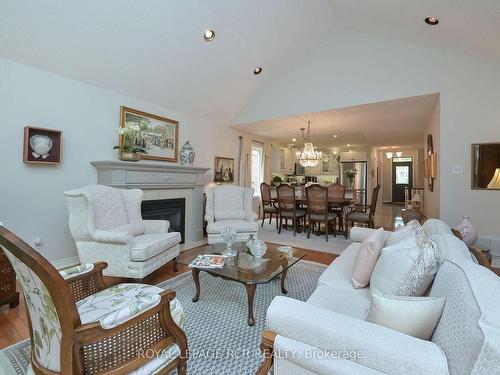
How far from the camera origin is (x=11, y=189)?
106 inches

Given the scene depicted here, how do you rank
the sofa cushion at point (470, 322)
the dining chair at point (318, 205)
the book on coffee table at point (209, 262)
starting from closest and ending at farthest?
the sofa cushion at point (470, 322) < the book on coffee table at point (209, 262) < the dining chair at point (318, 205)

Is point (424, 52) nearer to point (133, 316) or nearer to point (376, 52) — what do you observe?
point (376, 52)

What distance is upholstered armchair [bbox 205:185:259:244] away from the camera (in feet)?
12.6

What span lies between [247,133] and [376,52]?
11.0 ft

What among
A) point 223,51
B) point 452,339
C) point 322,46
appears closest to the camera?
point 452,339

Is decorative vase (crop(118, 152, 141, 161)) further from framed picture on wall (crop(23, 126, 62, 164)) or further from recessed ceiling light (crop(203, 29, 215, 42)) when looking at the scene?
recessed ceiling light (crop(203, 29, 215, 42))

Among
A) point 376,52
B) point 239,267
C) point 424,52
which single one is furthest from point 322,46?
point 239,267

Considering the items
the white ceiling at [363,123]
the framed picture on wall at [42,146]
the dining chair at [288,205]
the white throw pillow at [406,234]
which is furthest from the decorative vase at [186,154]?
the white throw pillow at [406,234]

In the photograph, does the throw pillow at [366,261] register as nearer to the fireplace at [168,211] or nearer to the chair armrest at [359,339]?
the chair armrest at [359,339]

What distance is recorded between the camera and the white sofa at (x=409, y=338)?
2.19 ft

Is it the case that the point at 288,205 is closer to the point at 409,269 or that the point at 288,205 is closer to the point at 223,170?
the point at 223,170

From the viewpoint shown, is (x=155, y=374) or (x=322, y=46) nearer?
(x=155, y=374)

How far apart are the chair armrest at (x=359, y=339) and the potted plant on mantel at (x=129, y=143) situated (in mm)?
3166

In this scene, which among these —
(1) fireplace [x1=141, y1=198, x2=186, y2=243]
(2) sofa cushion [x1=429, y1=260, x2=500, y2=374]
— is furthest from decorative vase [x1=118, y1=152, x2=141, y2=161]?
(2) sofa cushion [x1=429, y1=260, x2=500, y2=374]
